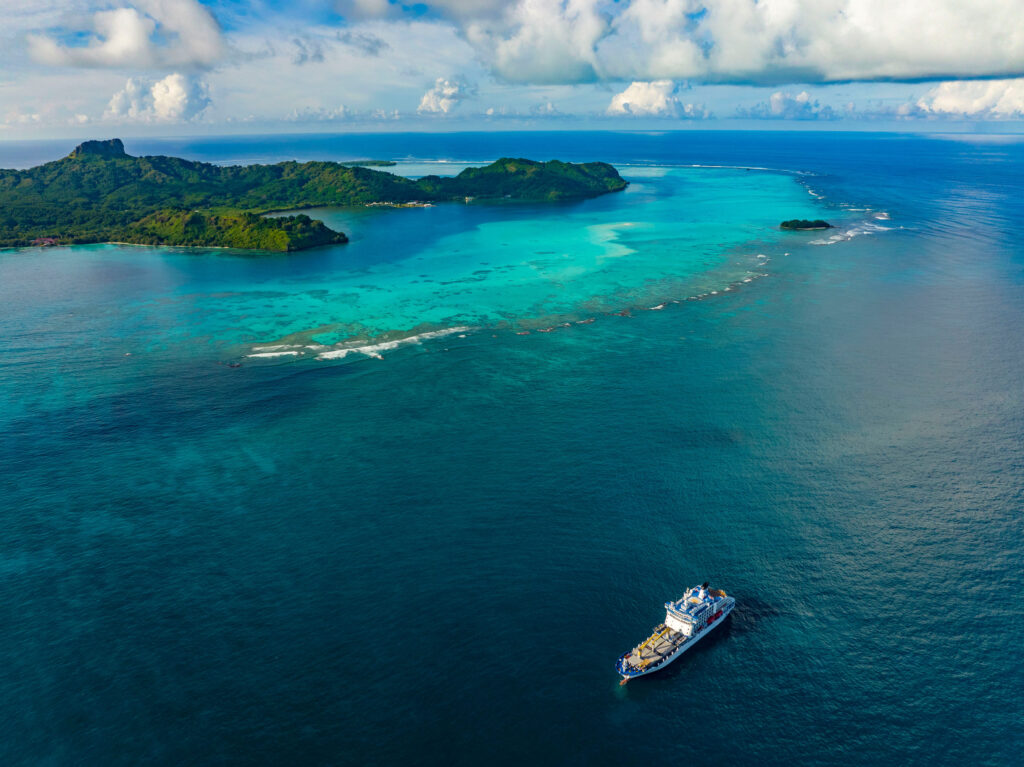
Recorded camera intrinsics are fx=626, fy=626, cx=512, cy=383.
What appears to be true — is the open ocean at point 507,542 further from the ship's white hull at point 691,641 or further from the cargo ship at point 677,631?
the cargo ship at point 677,631

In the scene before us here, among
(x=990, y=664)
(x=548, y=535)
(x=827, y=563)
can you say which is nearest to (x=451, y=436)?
(x=548, y=535)

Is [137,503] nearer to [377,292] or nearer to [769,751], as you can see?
[769,751]

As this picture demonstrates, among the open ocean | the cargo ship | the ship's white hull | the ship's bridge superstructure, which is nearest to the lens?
the open ocean

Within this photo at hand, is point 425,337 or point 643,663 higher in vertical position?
point 425,337

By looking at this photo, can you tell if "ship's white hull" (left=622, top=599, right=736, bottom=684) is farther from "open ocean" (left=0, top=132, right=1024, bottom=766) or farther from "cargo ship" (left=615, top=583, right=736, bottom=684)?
"open ocean" (left=0, top=132, right=1024, bottom=766)

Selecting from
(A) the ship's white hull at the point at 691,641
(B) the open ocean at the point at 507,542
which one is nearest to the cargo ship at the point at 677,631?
(A) the ship's white hull at the point at 691,641

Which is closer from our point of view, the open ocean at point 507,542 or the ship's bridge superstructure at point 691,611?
the open ocean at point 507,542

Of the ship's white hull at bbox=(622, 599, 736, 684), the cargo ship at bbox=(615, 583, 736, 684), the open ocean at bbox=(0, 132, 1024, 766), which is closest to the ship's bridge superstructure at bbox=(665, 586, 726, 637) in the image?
the cargo ship at bbox=(615, 583, 736, 684)
